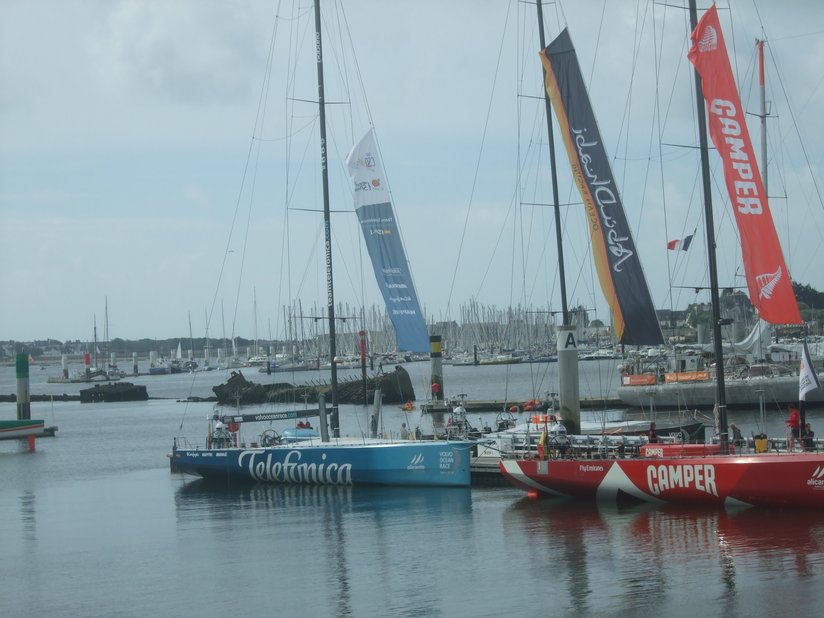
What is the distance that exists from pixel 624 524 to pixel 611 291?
9.07m

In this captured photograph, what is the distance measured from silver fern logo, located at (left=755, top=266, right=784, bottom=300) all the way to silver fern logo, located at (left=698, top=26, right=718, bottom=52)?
570 centimetres

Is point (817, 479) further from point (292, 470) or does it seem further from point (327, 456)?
Answer: point (292, 470)

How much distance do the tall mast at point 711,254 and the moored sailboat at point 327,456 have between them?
339 inches

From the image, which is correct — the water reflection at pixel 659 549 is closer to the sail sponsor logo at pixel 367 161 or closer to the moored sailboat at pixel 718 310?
the moored sailboat at pixel 718 310

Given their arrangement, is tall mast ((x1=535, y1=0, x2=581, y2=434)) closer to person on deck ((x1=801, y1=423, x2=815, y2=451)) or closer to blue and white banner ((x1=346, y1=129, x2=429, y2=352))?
blue and white banner ((x1=346, y1=129, x2=429, y2=352))

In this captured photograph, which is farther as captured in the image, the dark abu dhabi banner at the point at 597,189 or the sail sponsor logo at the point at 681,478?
the dark abu dhabi banner at the point at 597,189

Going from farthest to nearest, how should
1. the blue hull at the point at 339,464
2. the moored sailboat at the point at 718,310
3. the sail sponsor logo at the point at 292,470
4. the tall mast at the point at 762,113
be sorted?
the tall mast at the point at 762,113
the sail sponsor logo at the point at 292,470
the blue hull at the point at 339,464
the moored sailboat at the point at 718,310

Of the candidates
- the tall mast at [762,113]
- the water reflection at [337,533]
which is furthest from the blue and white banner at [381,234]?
the tall mast at [762,113]

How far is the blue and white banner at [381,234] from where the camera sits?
3566cm

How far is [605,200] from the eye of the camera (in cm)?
3434

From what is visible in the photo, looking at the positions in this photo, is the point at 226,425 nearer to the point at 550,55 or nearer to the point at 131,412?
the point at 550,55

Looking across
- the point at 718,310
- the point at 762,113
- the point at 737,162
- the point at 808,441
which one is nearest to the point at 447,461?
the point at 718,310

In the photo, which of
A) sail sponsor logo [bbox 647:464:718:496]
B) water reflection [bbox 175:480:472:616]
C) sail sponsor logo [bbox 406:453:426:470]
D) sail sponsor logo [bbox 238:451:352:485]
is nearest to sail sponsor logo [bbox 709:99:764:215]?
sail sponsor logo [bbox 647:464:718:496]

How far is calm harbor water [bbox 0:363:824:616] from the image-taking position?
2011 centimetres
